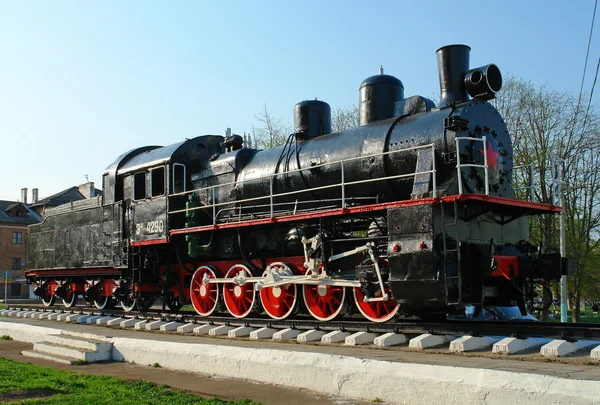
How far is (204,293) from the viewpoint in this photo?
13.2m

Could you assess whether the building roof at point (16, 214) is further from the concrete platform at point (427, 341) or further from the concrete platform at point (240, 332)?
the concrete platform at point (427, 341)

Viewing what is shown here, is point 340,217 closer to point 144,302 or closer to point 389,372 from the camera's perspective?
point 389,372

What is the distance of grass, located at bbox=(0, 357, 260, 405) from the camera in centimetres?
605

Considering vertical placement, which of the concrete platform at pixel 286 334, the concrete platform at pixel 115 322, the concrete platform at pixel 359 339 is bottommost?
the concrete platform at pixel 115 322

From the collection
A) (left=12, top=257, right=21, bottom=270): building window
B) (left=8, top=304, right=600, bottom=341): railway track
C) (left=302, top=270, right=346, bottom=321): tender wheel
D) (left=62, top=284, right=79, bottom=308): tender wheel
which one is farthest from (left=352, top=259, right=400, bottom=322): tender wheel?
(left=12, top=257, right=21, bottom=270): building window

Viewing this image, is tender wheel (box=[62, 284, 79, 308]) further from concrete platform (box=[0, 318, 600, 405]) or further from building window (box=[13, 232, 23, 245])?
building window (box=[13, 232, 23, 245])

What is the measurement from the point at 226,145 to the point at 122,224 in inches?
134

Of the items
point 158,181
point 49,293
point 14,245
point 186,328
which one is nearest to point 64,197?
point 14,245

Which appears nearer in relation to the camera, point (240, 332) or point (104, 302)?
point (240, 332)

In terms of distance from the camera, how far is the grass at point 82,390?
6051 mm

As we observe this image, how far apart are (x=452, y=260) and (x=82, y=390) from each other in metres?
5.32

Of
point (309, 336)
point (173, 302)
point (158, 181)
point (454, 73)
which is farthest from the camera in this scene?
point (173, 302)

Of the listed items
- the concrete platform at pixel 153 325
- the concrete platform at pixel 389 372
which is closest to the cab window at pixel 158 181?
the concrete platform at pixel 153 325

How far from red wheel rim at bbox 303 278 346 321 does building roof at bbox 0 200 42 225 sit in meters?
53.3
